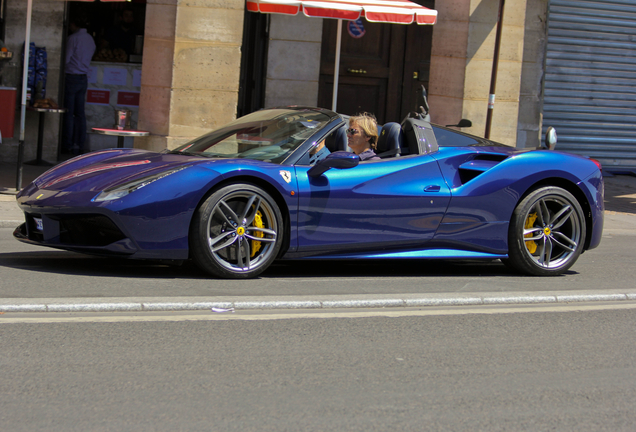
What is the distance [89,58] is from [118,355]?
33.4ft

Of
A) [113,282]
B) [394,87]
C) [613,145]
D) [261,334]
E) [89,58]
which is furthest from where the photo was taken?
[613,145]

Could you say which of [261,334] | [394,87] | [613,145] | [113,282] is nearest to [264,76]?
[394,87]

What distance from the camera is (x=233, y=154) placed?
5793 mm

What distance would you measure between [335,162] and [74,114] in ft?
28.7

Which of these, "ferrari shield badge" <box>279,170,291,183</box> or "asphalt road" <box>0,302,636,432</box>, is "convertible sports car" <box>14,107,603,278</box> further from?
"asphalt road" <box>0,302,636,432</box>

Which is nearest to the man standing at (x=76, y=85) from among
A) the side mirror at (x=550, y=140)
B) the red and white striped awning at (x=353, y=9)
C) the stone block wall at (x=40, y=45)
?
the stone block wall at (x=40, y=45)

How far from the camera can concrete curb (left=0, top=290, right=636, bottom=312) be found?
4531 mm

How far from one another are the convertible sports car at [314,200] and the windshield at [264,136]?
0.02 meters

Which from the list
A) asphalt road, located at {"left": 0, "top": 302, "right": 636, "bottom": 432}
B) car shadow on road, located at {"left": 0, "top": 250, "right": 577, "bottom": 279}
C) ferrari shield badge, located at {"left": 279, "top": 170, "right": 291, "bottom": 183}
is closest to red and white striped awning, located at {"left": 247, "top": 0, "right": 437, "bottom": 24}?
car shadow on road, located at {"left": 0, "top": 250, "right": 577, "bottom": 279}

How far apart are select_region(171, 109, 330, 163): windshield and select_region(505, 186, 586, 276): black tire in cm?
177

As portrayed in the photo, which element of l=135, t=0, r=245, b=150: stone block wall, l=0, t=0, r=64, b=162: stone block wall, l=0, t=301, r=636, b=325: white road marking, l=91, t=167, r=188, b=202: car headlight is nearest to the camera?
l=0, t=301, r=636, b=325: white road marking

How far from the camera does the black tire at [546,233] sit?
20.6ft

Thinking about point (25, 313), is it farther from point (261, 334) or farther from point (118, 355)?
point (261, 334)

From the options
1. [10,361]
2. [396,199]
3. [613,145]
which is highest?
[613,145]
